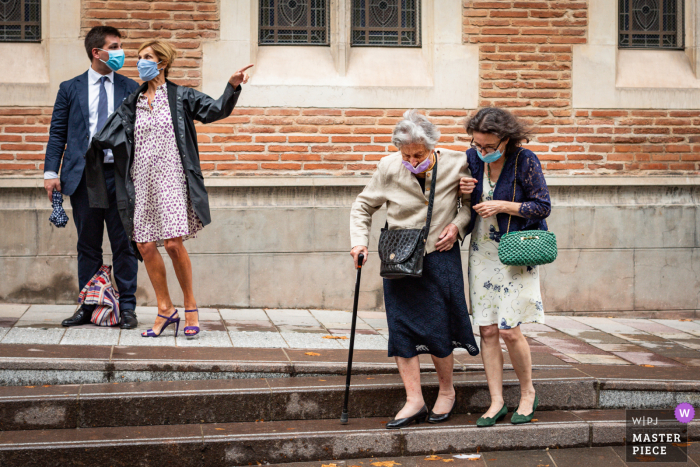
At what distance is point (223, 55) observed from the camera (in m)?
7.11

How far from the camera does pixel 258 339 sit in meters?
5.38

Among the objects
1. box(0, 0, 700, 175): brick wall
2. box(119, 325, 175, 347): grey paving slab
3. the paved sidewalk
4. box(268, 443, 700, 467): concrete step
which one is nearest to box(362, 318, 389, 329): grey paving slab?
the paved sidewalk

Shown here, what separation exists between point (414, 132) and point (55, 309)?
4.11m

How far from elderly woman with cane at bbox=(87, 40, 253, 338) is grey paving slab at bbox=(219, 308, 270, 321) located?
1.29 m

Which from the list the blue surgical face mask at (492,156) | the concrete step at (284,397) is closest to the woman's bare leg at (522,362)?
the concrete step at (284,397)

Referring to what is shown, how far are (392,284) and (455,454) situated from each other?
101 centimetres

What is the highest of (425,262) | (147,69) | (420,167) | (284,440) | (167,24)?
(167,24)

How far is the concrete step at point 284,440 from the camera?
3.64m

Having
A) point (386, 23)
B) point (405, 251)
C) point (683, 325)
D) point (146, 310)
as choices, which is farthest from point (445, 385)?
point (386, 23)

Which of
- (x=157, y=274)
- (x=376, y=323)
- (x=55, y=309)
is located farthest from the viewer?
(x=376, y=323)

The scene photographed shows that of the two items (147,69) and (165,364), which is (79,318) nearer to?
(165,364)

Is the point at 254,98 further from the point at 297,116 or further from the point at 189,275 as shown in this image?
the point at 189,275

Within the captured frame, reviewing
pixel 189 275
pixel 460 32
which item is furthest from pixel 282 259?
pixel 460 32

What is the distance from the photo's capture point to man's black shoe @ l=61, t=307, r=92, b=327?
5434mm
